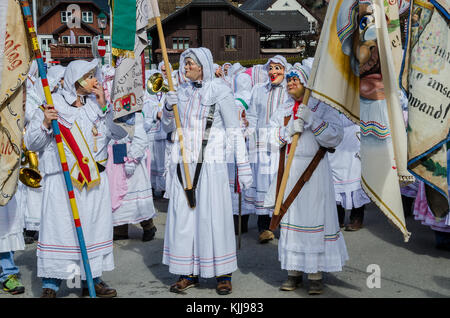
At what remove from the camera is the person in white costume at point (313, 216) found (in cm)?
589

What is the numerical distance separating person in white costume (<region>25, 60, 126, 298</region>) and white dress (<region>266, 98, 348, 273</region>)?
5.58 feet

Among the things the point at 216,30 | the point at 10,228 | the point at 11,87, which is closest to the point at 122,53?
the point at 11,87

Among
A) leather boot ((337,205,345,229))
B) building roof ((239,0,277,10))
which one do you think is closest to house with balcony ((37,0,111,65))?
building roof ((239,0,277,10))

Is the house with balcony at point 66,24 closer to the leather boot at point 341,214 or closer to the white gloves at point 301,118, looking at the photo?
the leather boot at point 341,214

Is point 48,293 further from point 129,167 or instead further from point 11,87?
point 129,167

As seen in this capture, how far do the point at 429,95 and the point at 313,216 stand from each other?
1.74 meters

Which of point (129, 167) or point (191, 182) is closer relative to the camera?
point (191, 182)

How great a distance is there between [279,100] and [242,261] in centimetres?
230

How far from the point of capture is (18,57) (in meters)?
5.21

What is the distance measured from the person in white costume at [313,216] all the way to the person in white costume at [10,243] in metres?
2.54

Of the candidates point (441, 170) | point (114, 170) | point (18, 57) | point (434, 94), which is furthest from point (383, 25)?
point (114, 170)

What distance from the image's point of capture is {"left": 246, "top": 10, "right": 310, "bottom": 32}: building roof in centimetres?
6200

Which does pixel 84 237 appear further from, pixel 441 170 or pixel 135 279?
pixel 441 170

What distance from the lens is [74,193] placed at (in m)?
5.61
